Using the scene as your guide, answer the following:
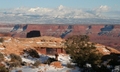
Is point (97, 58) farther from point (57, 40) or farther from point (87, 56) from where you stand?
point (57, 40)

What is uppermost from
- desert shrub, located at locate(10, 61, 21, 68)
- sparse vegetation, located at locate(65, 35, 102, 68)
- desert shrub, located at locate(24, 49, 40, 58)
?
sparse vegetation, located at locate(65, 35, 102, 68)

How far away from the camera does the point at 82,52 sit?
3008 cm

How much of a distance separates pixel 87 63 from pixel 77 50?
2899 mm

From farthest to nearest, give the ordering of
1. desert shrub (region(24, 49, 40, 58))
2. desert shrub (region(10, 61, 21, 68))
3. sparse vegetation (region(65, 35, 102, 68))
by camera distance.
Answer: desert shrub (region(24, 49, 40, 58)) → desert shrub (region(10, 61, 21, 68)) → sparse vegetation (region(65, 35, 102, 68))

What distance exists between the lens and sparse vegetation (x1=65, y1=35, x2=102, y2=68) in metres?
28.6

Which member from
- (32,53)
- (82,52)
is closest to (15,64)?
(82,52)

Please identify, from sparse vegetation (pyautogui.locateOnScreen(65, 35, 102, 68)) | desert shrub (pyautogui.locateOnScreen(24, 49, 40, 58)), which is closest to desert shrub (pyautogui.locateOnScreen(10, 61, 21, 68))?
sparse vegetation (pyautogui.locateOnScreen(65, 35, 102, 68))

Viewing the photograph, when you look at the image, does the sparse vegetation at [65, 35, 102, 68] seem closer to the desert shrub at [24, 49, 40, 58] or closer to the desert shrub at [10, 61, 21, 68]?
the desert shrub at [10, 61, 21, 68]

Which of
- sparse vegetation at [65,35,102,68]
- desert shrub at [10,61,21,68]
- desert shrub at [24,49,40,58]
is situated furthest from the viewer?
desert shrub at [24,49,40,58]

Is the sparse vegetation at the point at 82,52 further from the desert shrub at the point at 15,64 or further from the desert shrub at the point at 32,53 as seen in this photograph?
the desert shrub at the point at 32,53

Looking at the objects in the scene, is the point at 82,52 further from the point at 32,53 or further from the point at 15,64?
the point at 32,53

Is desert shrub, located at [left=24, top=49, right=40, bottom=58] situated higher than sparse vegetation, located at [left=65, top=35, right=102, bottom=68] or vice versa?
sparse vegetation, located at [left=65, top=35, right=102, bottom=68]

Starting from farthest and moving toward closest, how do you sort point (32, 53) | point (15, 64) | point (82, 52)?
point (32, 53) < point (82, 52) < point (15, 64)

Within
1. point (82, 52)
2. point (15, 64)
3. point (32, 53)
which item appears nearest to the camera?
point (15, 64)
